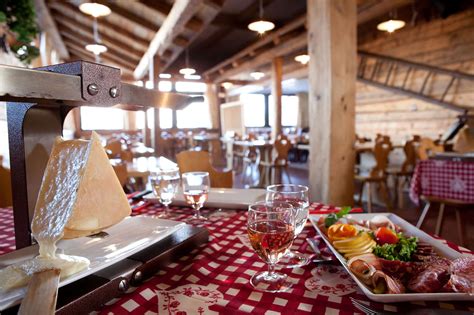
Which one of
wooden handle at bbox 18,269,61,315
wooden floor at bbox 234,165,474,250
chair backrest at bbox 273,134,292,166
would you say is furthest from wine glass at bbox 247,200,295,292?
chair backrest at bbox 273,134,292,166

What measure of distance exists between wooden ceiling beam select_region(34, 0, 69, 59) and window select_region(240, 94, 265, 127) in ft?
26.8

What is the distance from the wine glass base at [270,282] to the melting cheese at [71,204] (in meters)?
0.29

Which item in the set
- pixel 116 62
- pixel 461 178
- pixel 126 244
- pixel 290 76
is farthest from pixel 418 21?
pixel 116 62

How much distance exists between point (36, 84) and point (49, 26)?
29.0 feet

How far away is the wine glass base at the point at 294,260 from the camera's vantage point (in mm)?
695

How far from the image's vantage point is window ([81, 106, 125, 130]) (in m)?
13.3

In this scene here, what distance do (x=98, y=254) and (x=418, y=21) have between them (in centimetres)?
844

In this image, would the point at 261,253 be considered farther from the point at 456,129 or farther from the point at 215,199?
the point at 456,129

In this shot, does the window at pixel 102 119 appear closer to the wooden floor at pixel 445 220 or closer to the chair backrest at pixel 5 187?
the wooden floor at pixel 445 220

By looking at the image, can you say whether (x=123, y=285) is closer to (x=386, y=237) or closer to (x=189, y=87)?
(x=386, y=237)

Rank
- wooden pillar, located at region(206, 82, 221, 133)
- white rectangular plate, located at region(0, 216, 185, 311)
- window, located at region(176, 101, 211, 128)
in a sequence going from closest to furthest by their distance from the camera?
white rectangular plate, located at region(0, 216, 185, 311)
wooden pillar, located at region(206, 82, 221, 133)
window, located at region(176, 101, 211, 128)

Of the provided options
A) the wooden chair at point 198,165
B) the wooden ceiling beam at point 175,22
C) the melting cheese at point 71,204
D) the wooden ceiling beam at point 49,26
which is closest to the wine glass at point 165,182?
the melting cheese at point 71,204

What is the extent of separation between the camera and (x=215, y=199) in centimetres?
123

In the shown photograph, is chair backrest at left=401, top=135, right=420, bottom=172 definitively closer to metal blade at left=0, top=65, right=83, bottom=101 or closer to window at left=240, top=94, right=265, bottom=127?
metal blade at left=0, top=65, right=83, bottom=101
